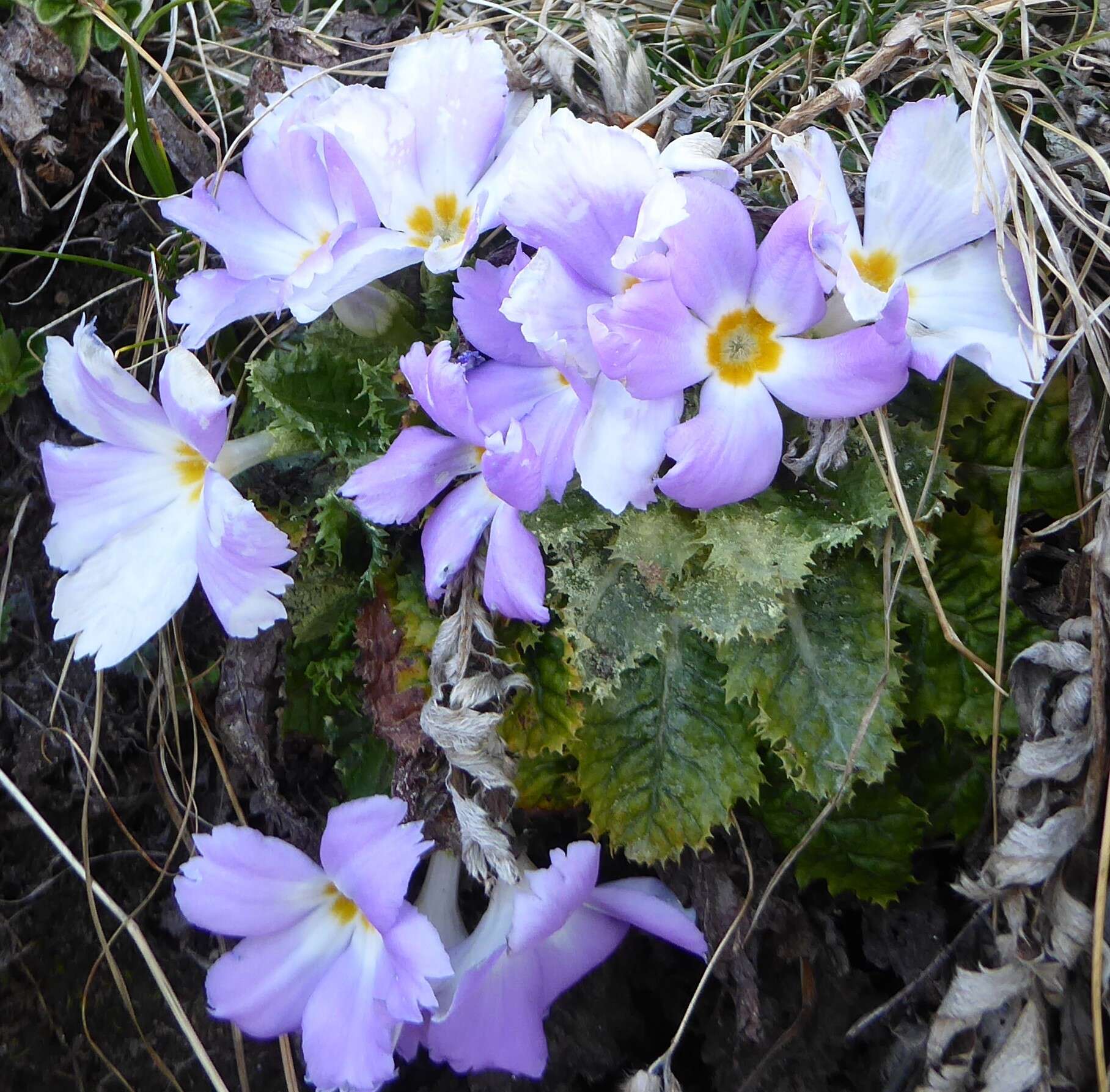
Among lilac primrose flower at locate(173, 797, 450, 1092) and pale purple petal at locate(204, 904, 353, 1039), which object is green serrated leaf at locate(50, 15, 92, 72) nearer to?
lilac primrose flower at locate(173, 797, 450, 1092)

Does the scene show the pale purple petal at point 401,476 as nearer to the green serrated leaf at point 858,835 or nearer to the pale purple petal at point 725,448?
the pale purple petal at point 725,448

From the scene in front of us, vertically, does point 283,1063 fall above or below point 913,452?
below

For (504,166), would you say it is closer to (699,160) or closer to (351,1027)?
(699,160)

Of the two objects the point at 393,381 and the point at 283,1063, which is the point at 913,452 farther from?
the point at 283,1063

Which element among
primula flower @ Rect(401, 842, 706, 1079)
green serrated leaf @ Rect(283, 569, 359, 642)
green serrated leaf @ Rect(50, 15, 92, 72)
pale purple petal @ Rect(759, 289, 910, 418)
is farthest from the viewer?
green serrated leaf @ Rect(50, 15, 92, 72)

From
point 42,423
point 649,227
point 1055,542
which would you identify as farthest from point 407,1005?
point 42,423

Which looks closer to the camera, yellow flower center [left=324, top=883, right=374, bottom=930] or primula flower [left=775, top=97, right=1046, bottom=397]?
primula flower [left=775, top=97, right=1046, bottom=397]

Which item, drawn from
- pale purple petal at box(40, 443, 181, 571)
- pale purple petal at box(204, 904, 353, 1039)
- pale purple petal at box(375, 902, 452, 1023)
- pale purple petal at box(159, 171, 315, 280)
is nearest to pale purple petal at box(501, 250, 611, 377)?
pale purple petal at box(159, 171, 315, 280)
